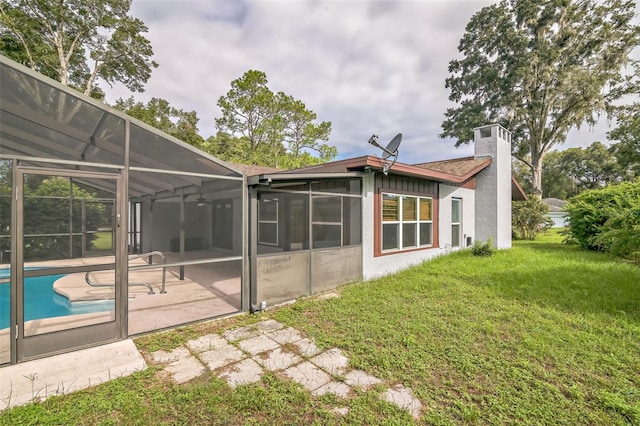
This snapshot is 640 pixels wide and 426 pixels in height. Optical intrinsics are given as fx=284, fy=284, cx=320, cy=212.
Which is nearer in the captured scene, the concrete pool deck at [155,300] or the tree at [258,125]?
the concrete pool deck at [155,300]

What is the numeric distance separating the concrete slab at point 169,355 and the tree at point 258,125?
17780mm

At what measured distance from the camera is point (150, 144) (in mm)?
→ 3984

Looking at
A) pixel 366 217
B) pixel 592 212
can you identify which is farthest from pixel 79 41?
pixel 592 212

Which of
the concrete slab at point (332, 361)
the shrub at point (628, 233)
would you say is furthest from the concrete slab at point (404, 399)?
the shrub at point (628, 233)

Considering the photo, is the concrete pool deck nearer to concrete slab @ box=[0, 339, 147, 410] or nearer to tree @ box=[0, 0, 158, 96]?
concrete slab @ box=[0, 339, 147, 410]

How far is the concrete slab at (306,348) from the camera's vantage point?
344 centimetres

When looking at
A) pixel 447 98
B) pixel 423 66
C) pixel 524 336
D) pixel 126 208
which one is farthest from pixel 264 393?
pixel 447 98

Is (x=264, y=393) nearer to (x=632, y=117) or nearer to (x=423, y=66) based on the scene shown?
(x=423, y=66)

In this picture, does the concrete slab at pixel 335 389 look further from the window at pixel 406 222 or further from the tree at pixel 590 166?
the tree at pixel 590 166

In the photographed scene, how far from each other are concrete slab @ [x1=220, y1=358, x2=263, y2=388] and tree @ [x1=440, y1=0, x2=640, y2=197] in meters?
21.3

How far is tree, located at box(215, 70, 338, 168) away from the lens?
67.4 feet

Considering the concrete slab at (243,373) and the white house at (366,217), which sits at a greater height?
the white house at (366,217)

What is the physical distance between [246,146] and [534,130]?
19584 mm

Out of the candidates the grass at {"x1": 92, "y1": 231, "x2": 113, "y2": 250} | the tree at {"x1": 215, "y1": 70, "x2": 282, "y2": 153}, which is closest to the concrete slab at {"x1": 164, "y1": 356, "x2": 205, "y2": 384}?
the grass at {"x1": 92, "y1": 231, "x2": 113, "y2": 250}
